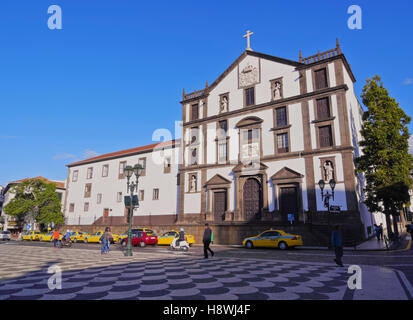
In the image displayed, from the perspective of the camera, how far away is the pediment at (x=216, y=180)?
3023cm

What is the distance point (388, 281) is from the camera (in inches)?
289

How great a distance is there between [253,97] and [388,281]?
25730 mm

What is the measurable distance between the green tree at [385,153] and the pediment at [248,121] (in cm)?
989

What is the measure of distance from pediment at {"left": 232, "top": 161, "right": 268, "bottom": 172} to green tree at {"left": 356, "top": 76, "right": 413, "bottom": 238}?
27.8 ft

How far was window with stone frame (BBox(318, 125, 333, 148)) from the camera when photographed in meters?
25.7

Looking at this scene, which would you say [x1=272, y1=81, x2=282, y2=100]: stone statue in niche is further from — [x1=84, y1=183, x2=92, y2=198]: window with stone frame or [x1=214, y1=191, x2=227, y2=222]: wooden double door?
[x1=84, y1=183, x2=92, y2=198]: window with stone frame

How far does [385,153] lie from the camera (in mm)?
22312

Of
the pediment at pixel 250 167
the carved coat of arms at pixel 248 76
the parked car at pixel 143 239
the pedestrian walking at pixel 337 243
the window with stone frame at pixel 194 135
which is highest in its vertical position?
the carved coat of arms at pixel 248 76

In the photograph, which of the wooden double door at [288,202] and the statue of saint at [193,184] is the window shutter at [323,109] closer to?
the wooden double door at [288,202]

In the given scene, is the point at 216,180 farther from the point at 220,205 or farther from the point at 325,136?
the point at 325,136

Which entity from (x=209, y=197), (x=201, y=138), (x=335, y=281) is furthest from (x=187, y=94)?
(x=335, y=281)

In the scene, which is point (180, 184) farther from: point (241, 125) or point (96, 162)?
point (96, 162)

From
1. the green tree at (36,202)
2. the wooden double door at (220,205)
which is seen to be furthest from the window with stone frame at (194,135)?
the green tree at (36,202)

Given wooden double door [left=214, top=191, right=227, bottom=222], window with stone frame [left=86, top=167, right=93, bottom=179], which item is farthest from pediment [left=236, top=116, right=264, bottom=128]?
window with stone frame [left=86, top=167, right=93, bottom=179]
